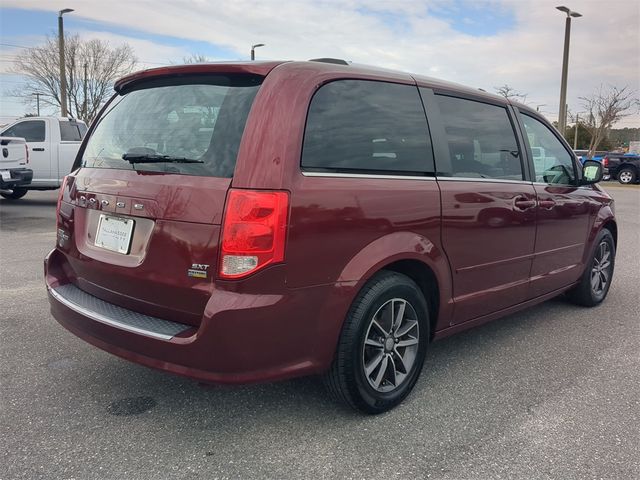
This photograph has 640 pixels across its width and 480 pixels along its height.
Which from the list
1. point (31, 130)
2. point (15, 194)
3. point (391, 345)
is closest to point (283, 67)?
point (391, 345)

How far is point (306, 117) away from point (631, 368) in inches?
109

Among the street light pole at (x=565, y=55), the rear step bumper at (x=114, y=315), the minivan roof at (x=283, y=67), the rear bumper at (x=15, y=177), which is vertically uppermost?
the street light pole at (x=565, y=55)

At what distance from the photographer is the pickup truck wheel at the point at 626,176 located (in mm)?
25906

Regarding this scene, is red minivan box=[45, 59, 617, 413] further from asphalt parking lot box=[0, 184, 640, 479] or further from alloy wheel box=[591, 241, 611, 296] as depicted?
alloy wheel box=[591, 241, 611, 296]

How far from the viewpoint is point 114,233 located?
8.71 feet

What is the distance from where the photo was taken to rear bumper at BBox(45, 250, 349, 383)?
2.31m

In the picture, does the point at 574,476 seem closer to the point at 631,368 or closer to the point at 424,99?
the point at 631,368

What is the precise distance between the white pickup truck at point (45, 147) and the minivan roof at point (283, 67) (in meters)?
10.00

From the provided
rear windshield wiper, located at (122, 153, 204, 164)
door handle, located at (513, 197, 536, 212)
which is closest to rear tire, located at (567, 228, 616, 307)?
door handle, located at (513, 197, 536, 212)

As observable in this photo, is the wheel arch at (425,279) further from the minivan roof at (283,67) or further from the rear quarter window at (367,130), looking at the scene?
the minivan roof at (283,67)

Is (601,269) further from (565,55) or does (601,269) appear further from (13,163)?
(565,55)

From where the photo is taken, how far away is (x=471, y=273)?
10.9ft

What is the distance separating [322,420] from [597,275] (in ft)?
11.2

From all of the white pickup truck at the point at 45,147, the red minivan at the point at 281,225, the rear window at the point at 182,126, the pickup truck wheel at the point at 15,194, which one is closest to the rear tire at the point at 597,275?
the red minivan at the point at 281,225
